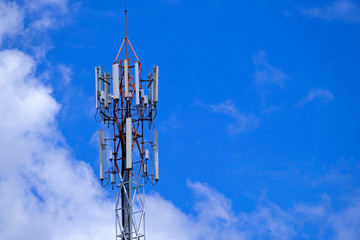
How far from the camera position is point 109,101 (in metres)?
78.9

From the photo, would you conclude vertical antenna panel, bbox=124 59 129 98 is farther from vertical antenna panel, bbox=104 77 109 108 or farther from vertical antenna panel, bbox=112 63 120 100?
vertical antenna panel, bbox=104 77 109 108

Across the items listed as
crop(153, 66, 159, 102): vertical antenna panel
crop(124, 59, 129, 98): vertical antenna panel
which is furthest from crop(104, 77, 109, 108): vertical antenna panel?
crop(153, 66, 159, 102): vertical antenna panel

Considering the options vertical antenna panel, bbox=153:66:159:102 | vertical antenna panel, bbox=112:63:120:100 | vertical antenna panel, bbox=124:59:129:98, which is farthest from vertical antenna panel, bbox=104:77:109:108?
vertical antenna panel, bbox=153:66:159:102

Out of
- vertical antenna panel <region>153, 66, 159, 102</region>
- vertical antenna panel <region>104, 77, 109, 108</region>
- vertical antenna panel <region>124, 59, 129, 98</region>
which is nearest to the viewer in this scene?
vertical antenna panel <region>124, 59, 129, 98</region>

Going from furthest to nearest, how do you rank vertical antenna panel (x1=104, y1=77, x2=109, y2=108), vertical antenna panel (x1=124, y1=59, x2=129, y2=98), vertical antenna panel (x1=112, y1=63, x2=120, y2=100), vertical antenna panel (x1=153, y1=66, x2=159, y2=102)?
vertical antenna panel (x1=153, y1=66, x2=159, y2=102) → vertical antenna panel (x1=104, y1=77, x2=109, y2=108) → vertical antenna panel (x1=124, y1=59, x2=129, y2=98) → vertical antenna panel (x1=112, y1=63, x2=120, y2=100)

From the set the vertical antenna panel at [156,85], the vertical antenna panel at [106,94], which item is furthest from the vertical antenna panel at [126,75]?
the vertical antenna panel at [156,85]

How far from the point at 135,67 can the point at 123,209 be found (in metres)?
10.2

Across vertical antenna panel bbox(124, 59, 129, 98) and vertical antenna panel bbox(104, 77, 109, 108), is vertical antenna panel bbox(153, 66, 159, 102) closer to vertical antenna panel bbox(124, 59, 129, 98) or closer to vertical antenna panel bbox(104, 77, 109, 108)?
vertical antenna panel bbox(124, 59, 129, 98)

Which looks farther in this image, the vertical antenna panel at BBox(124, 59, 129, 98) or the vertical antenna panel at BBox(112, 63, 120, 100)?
the vertical antenna panel at BBox(124, 59, 129, 98)

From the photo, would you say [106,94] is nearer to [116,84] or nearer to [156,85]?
[116,84]

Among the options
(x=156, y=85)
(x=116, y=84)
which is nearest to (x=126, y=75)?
(x=116, y=84)

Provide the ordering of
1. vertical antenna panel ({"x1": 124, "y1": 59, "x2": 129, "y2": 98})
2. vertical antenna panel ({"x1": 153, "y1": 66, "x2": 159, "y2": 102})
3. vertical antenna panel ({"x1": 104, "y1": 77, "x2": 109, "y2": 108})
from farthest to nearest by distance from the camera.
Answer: vertical antenna panel ({"x1": 153, "y1": 66, "x2": 159, "y2": 102}), vertical antenna panel ({"x1": 104, "y1": 77, "x2": 109, "y2": 108}), vertical antenna panel ({"x1": 124, "y1": 59, "x2": 129, "y2": 98})

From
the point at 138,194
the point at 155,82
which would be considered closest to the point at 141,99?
the point at 155,82

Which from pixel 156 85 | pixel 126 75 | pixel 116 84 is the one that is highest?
pixel 126 75
